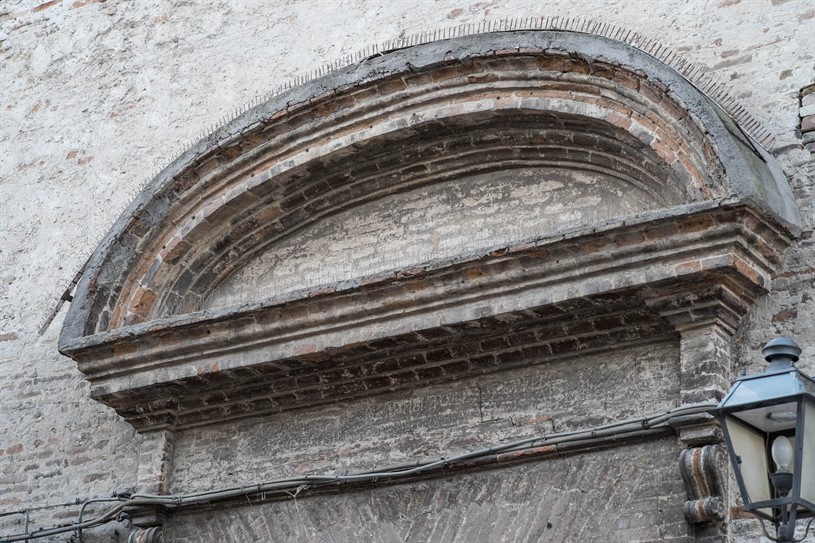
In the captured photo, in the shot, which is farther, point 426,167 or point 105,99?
point 105,99

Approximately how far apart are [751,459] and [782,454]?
10 cm

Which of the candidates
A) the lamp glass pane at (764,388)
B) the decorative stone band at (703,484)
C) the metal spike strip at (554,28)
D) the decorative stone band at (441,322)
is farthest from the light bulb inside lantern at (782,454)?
the metal spike strip at (554,28)

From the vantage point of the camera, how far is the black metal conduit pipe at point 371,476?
229 inches

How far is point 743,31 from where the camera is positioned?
21.1 ft

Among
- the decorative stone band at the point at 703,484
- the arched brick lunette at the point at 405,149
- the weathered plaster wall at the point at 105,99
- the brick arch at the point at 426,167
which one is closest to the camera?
the decorative stone band at the point at 703,484

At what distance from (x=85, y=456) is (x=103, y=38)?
3.08 m

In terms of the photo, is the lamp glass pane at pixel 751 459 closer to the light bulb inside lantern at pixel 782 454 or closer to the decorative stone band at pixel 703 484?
the light bulb inside lantern at pixel 782 454

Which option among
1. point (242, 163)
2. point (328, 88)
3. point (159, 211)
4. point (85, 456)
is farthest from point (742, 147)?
point (85, 456)

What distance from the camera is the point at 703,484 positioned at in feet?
17.9

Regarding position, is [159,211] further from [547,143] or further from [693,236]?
[693,236]

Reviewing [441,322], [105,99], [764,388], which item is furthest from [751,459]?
[105,99]

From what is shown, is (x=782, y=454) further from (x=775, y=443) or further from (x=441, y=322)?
(x=441, y=322)

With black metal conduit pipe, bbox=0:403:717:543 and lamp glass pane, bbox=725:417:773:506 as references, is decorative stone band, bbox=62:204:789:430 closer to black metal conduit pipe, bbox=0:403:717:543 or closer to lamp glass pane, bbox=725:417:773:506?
black metal conduit pipe, bbox=0:403:717:543

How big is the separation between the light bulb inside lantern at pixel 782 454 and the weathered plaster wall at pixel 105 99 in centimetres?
276
